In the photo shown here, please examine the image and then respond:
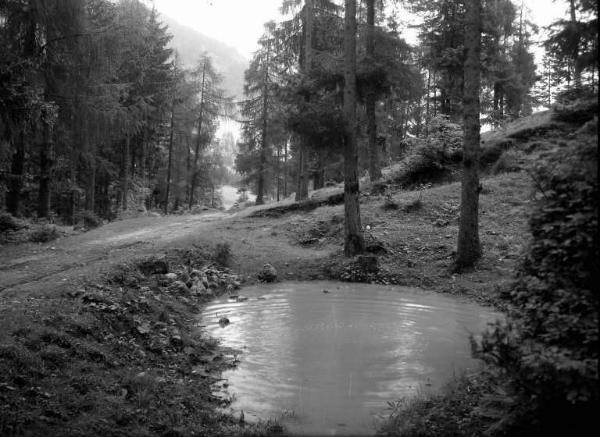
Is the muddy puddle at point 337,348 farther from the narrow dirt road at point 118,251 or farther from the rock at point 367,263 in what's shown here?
the narrow dirt road at point 118,251

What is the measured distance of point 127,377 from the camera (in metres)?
5.25

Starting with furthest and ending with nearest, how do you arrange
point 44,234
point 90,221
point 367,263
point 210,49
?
point 210,49, point 90,221, point 44,234, point 367,263

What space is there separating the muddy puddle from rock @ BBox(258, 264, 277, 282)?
0.93 meters

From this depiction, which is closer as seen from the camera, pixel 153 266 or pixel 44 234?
pixel 153 266

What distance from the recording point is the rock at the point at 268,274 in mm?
12148

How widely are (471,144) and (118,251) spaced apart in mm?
9568

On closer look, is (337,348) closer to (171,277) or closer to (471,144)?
(171,277)

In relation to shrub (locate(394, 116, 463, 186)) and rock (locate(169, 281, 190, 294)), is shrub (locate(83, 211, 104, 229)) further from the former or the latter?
shrub (locate(394, 116, 463, 186))

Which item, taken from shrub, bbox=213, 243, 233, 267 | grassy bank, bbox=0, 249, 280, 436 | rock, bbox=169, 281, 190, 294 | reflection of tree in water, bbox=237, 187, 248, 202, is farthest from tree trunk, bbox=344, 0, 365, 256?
reflection of tree in water, bbox=237, 187, 248, 202

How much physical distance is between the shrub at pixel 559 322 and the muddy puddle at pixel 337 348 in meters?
1.44

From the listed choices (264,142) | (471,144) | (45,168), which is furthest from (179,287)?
(264,142)

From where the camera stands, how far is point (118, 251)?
12.2 metres

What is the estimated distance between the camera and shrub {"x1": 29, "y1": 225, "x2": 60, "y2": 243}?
14444 mm

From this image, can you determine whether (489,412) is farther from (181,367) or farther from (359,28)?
(359,28)
